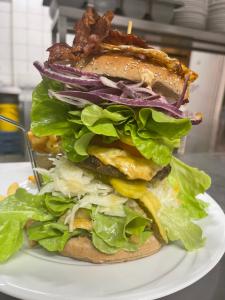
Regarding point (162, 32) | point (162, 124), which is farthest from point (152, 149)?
point (162, 32)

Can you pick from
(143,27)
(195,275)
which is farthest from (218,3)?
(195,275)

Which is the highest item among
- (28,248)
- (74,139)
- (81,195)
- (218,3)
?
(218,3)

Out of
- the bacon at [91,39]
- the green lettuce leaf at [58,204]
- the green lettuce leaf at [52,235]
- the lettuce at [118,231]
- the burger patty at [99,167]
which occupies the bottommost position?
the green lettuce leaf at [52,235]

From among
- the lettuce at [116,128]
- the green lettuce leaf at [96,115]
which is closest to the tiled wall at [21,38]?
the lettuce at [116,128]

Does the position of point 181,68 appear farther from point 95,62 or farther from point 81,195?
point 81,195

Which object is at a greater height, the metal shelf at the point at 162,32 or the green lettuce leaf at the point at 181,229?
the metal shelf at the point at 162,32

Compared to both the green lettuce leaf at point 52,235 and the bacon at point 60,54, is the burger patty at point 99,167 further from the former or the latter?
the bacon at point 60,54

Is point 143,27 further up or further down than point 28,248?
further up
